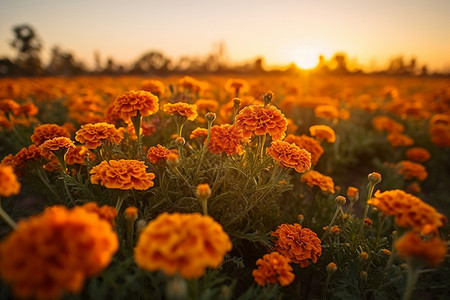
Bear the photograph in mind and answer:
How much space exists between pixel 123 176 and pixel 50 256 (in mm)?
742

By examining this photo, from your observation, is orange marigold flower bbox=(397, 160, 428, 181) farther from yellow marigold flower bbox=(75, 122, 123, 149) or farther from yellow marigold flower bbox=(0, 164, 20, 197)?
yellow marigold flower bbox=(0, 164, 20, 197)

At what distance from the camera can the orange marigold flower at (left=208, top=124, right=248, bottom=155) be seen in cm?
179

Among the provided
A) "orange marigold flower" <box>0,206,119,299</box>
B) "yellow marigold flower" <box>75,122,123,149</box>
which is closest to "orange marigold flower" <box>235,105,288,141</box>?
"yellow marigold flower" <box>75,122,123,149</box>

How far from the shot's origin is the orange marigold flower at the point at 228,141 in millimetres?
1793

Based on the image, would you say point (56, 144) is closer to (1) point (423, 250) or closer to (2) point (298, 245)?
(2) point (298, 245)

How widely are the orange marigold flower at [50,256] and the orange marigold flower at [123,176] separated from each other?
0.63m

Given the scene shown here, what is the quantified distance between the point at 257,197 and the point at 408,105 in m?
4.70

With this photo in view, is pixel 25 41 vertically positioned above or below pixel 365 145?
above

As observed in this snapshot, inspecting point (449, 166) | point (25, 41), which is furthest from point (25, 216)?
point (25, 41)

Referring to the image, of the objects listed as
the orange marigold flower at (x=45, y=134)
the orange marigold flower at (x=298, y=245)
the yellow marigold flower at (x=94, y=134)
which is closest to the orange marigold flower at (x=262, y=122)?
the orange marigold flower at (x=298, y=245)

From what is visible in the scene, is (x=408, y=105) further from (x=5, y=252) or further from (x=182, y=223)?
(x=5, y=252)

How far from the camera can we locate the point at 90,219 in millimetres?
819

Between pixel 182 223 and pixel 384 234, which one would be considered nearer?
pixel 182 223

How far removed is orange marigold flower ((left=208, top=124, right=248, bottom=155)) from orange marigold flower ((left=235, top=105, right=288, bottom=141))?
7 centimetres
